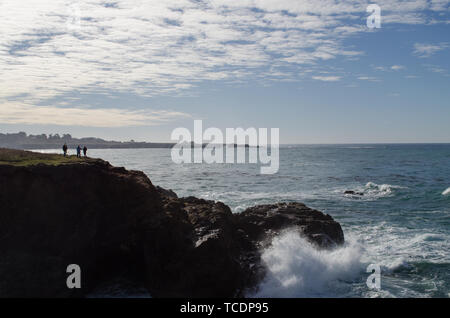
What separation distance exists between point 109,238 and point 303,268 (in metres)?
8.48

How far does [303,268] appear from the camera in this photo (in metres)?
16.0

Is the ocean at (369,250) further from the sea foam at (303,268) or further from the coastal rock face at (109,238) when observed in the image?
the coastal rock face at (109,238)

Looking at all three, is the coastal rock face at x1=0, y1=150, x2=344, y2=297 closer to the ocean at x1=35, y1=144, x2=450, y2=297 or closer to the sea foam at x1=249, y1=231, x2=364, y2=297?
the sea foam at x1=249, y1=231, x2=364, y2=297

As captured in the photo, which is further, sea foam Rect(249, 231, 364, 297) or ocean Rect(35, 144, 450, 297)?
ocean Rect(35, 144, 450, 297)

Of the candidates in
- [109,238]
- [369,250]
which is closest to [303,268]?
[369,250]

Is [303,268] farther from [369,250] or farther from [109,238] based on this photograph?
[109,238]

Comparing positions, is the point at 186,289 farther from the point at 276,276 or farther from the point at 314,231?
the point at 314,231

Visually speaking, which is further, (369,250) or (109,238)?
(369,250)

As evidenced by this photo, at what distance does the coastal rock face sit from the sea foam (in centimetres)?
65

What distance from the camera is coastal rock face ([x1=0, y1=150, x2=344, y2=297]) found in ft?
44.3

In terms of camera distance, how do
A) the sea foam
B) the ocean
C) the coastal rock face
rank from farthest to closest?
the ocean → the sea foam → the coastal rock face

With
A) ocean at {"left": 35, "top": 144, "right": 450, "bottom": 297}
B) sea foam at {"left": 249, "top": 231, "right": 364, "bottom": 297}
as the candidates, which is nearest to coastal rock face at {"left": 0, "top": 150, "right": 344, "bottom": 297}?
sea foam at {"left": 249, "top": 231, "right": 364, "bottom": 297}
